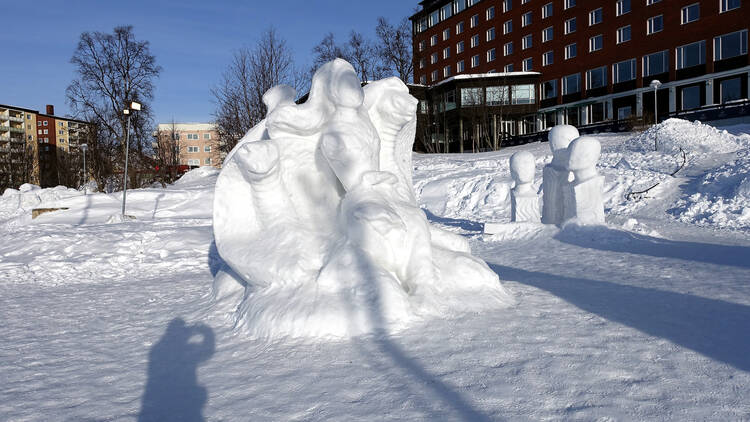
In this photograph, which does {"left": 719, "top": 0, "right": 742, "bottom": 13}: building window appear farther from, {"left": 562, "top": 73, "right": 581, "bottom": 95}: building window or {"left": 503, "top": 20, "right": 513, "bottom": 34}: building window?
{"left": 503, "top": 20, "right": 513, "bottom": 34}: building window

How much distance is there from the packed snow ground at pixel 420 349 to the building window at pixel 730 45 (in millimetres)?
23169

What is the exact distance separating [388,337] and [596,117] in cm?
3370

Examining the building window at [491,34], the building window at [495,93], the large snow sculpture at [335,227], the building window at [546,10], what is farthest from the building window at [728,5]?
the large snow sculpture at [335,227]

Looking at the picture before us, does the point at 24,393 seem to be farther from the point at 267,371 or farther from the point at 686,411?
the point at 686,411

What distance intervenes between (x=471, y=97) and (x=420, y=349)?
2913cm

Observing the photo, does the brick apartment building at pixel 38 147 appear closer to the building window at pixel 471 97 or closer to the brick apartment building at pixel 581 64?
the building window at pixel 471 97

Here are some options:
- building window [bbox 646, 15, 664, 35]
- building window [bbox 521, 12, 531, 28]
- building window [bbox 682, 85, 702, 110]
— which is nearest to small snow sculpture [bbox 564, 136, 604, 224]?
building window [bbox 682, 85, 702, 110]

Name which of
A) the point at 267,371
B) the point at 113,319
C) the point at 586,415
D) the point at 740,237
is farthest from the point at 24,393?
the point at 740,237

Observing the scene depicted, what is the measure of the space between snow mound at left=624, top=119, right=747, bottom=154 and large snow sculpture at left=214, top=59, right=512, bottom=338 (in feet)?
48.4

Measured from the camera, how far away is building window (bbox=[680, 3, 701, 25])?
1048 inches

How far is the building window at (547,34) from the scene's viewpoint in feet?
113

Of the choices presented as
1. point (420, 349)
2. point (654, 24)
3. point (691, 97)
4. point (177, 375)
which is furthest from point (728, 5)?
point (177, 375)

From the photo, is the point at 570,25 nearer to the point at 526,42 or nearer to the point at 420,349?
the point at 526,42

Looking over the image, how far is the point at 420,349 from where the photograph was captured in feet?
10.4
